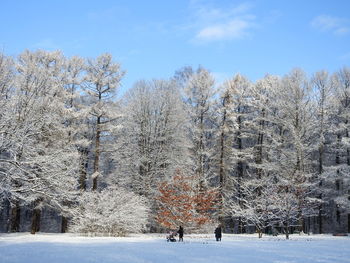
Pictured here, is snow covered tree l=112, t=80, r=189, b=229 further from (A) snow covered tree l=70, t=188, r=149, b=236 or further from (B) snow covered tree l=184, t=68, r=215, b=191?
(A) snow covered tree l=70, t=188, r=149, b=236

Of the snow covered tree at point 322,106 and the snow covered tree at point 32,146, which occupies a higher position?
the snow covered tree at point 322,106

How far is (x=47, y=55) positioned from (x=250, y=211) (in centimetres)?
1991

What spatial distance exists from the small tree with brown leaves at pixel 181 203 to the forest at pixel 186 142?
9cm

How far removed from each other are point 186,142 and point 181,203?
637 cm

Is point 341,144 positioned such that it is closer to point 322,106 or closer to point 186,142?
point 322,106

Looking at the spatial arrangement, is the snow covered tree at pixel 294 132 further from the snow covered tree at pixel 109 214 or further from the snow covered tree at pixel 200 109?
the snow covered tree at pixel 109 214

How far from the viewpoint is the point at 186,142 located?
98.5ft

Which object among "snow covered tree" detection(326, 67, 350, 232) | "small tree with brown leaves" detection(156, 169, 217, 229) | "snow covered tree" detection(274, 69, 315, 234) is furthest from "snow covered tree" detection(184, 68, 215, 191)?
"snow covered tree" detection(326, 67, 350, 232)

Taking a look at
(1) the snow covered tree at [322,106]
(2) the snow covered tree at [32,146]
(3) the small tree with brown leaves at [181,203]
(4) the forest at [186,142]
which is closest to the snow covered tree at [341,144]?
(4) the forest at [186,142]

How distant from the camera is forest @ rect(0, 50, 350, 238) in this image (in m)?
25.1

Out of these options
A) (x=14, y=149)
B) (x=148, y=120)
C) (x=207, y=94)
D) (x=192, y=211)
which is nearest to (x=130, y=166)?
(x=148, y=120)

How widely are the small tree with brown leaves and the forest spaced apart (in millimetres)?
87

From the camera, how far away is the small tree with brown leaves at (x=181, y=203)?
25.3 metres

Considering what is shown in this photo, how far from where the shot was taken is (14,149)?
45.8 ft
